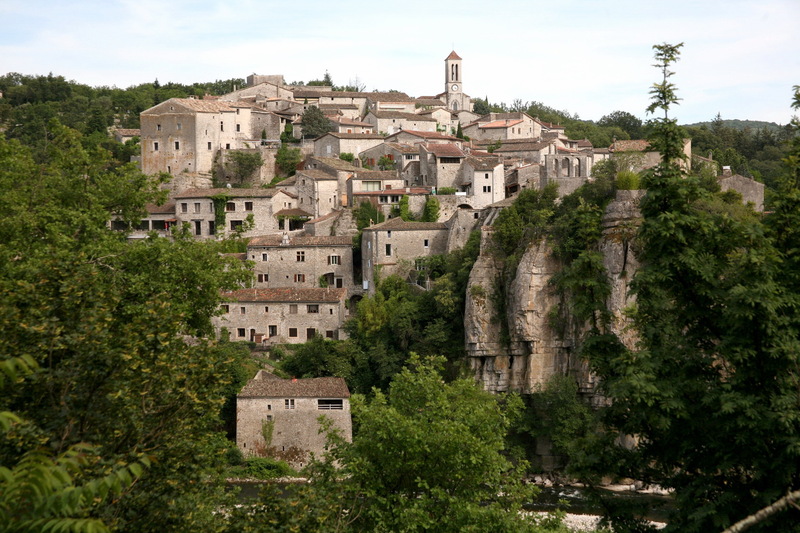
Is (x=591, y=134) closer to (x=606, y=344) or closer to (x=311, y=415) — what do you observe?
(x=311, y=415)

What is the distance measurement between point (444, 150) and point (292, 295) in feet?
47.0

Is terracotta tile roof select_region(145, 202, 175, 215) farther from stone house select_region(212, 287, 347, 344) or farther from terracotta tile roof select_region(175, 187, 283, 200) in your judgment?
stone house select_region(212, 287, 347, 344)

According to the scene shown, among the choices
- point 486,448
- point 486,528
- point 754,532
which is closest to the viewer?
point 754,532

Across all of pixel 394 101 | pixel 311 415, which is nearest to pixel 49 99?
pixel 394 101

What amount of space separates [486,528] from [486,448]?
2.08 m

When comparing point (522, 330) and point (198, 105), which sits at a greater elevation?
point (198, 105)

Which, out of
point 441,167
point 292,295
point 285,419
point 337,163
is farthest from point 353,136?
point 285,419

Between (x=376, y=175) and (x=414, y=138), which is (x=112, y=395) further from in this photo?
(x=414, y=138)

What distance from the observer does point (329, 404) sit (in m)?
37.5

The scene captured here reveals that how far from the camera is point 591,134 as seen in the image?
79.1m

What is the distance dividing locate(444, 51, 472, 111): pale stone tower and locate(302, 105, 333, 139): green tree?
24.2 metres

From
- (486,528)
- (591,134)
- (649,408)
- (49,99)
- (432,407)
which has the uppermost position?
(49,99)

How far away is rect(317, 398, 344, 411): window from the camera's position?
37344 millimetres

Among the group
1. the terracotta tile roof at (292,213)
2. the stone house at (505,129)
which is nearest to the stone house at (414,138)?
the stone house at (505,129)
